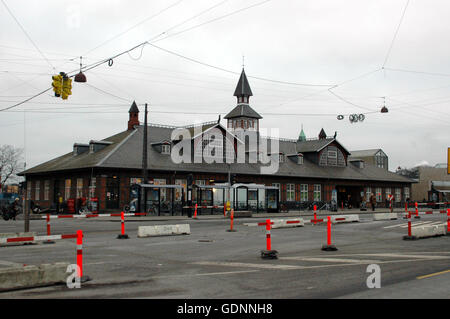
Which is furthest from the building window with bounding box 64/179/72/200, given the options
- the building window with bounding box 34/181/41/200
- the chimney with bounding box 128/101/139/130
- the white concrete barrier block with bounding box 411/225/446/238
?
the white concrete barrier block with bounding box 411/225/446/238

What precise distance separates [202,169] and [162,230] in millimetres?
28008

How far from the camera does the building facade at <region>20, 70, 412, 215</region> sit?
145 feet

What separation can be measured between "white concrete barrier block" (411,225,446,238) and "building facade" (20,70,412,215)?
836 inches

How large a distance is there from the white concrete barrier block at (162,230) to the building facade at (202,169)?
53.1 ft

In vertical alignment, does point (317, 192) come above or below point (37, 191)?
→ below

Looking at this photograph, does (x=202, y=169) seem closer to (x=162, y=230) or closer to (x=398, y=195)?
(x=162, y=230)

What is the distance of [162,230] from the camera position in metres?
21.2

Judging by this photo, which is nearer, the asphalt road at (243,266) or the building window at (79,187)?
the asphalt road at (243,266)

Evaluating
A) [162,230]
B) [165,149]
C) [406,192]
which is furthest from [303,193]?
[162,230]

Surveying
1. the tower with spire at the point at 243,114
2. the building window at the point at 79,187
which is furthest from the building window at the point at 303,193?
the building window at the point at 79,187

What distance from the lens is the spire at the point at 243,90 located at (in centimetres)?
7925

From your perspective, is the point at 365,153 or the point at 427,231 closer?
the point at 427,231

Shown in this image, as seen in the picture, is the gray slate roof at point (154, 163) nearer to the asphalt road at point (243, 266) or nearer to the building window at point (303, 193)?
the building window at point (303, 193)
